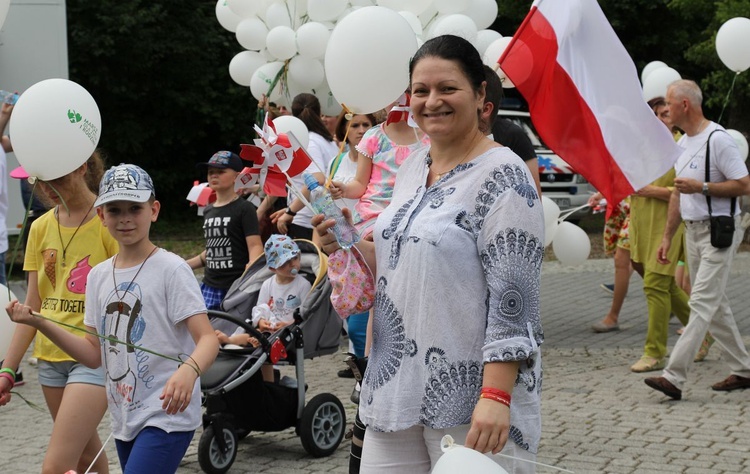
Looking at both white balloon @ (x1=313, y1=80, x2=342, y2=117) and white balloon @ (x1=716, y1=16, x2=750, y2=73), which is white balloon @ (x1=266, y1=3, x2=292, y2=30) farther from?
white balloon @ (x1=716, y1=16, x2=750, y2=73)

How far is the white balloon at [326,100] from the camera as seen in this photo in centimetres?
1121

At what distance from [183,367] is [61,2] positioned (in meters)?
11.4

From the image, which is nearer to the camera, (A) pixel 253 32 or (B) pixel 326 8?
(B) pixel 326 8

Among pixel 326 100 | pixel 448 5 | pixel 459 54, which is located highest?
pixel 448 5

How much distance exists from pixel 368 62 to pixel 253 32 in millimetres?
6684

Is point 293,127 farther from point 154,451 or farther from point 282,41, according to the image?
point 154,451

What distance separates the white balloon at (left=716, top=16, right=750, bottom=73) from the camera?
31.0ft

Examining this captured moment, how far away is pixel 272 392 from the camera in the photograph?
262 inches

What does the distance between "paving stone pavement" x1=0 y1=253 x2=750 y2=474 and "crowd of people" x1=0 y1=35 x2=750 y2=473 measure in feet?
2.29

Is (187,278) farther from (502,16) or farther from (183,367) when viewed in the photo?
(502,16)

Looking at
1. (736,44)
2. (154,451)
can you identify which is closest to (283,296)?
(154,451)

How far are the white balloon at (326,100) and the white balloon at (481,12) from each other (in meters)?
1.64

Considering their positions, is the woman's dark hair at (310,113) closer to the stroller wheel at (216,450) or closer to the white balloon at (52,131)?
the stroller wheel at (216,450)

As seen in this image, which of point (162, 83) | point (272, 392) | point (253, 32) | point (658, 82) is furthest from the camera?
point (162, 83)
